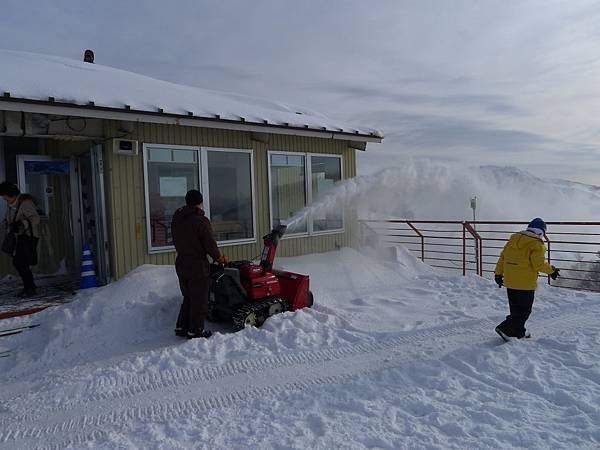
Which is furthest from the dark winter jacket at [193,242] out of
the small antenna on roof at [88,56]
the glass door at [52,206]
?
the small antenna on roof at [88,56]

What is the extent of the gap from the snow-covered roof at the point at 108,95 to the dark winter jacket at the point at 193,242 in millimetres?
2393

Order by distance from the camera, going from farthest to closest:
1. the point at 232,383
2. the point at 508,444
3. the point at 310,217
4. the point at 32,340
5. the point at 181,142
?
the point at 310,217 < the point at 181,142 < the point at 32,340 < the point at 232,383 < the point at 508,444

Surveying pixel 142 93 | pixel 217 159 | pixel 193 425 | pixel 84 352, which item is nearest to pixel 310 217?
pixel 217 159

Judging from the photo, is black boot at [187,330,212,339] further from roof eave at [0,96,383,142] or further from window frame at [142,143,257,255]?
roof eave at [0,96,383,142]

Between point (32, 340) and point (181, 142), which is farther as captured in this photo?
point (181, 142)

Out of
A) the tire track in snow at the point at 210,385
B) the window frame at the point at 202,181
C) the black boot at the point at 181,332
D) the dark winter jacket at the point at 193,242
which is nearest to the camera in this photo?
the tire track in snow at the point at 210,385

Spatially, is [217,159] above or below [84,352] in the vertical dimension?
above

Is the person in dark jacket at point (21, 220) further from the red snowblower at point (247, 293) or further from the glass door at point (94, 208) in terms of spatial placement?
the red snowblower at point (247, 293)

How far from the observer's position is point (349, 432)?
3.53 m

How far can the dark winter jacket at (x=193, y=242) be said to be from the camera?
5.69 m

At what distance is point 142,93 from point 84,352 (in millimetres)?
4882

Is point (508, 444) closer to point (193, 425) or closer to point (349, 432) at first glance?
point (349, 432)

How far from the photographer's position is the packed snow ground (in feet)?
11.6

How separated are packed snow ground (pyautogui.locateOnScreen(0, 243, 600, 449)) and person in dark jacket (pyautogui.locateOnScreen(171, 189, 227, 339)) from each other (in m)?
0.36
